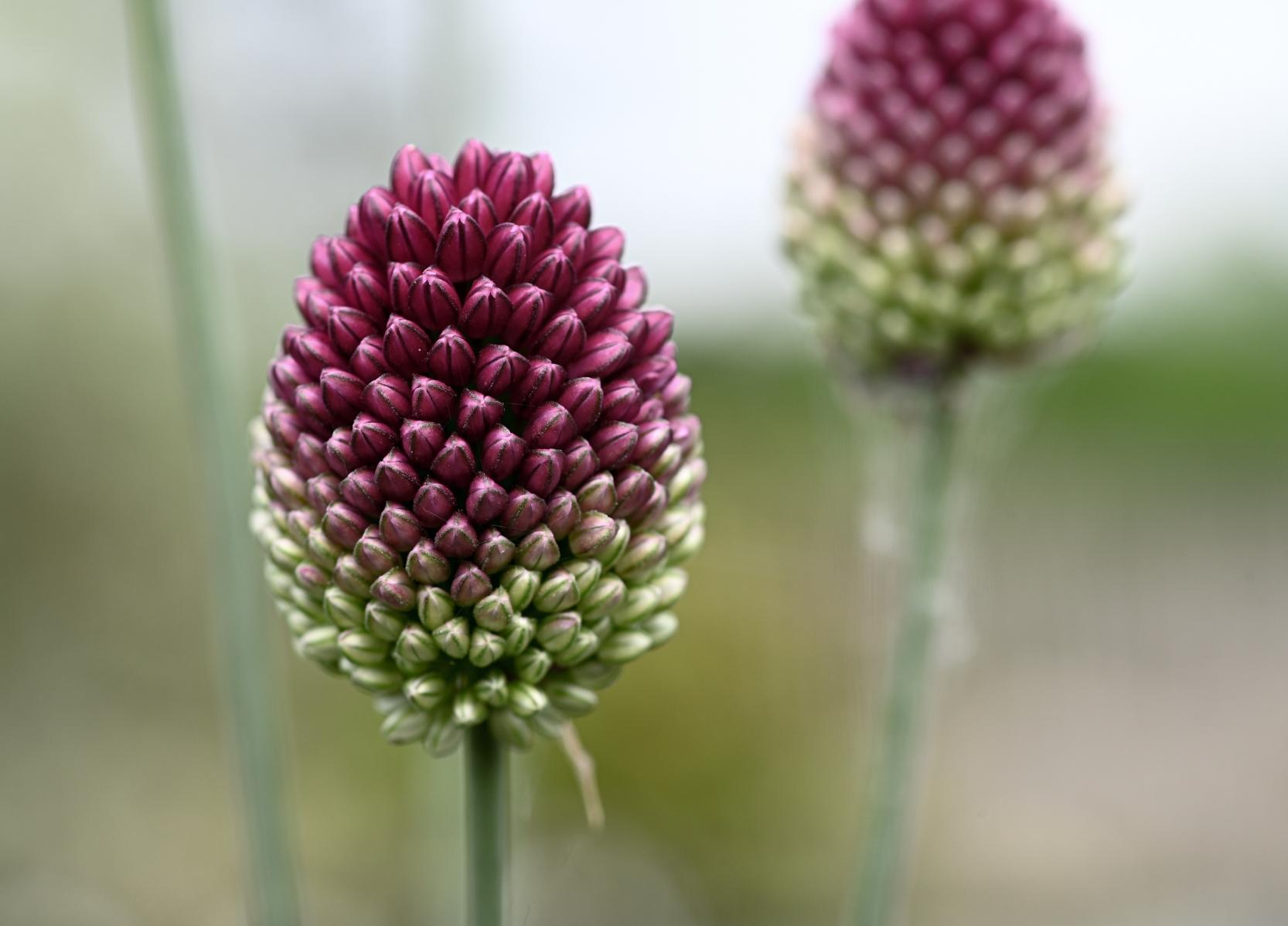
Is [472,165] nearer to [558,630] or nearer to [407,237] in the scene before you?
[407,237]

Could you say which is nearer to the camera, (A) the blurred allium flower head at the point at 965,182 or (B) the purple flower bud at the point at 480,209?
(B) the purple flower bud at the point at 480,209

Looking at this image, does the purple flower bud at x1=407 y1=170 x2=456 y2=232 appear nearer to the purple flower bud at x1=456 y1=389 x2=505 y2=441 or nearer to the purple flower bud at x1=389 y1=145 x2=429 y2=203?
the purple flower bud at x1=389 y1=145 x2=429 y2=203

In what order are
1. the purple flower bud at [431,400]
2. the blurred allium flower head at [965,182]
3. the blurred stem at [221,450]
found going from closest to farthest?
the purple flower bud at [431,400] < the blurred stem at [221,450] < the blurred allium flower head at [965,182]

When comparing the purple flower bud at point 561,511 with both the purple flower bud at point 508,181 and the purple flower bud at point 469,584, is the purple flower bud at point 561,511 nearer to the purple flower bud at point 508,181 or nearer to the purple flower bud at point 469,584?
the purple flower bud at point 469,584

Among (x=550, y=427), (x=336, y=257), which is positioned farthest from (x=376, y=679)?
(x=336, y=257)

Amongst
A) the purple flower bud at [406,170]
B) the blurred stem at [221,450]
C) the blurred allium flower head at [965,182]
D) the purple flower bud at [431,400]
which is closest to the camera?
the purple flower bud at [431,400]

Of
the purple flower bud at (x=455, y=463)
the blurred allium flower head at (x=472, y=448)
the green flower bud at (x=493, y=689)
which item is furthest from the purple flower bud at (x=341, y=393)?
the green flower bud at (x=493, y=689)
